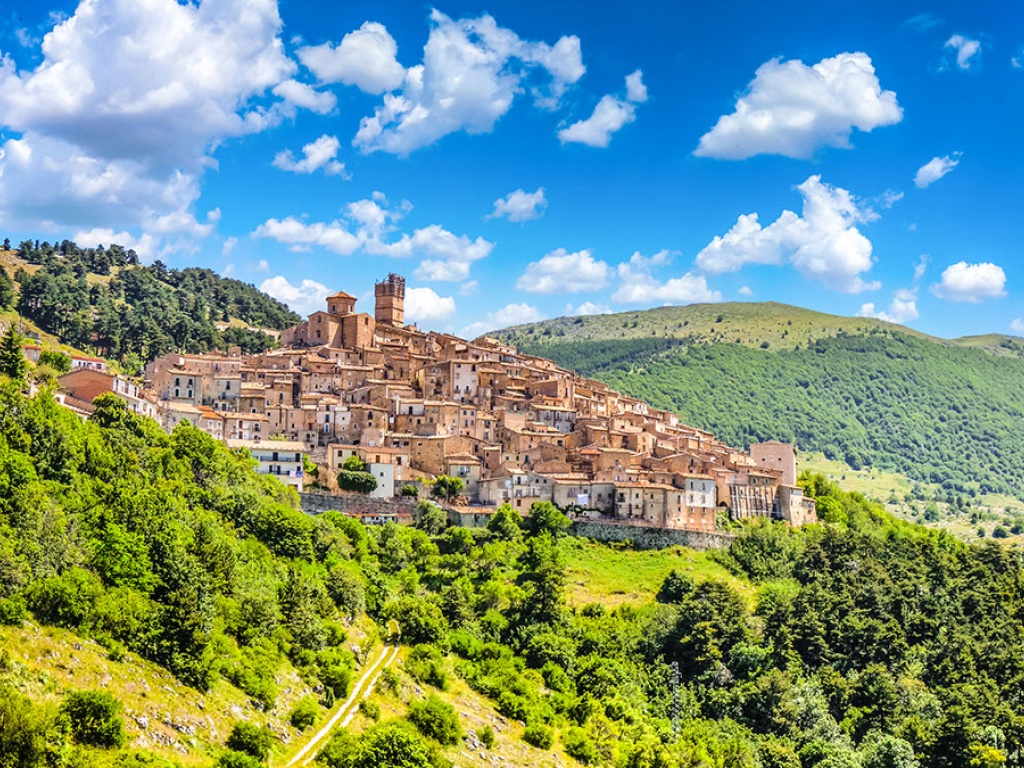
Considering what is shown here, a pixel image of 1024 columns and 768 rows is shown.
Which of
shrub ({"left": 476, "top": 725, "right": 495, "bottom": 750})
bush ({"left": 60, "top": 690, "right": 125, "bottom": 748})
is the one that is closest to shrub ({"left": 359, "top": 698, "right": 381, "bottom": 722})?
shrub ({"left": 476, "top": 725, "right": 495, "bottom": 750})

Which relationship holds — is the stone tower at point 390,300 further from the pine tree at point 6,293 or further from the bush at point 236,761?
the bush at point 236,761

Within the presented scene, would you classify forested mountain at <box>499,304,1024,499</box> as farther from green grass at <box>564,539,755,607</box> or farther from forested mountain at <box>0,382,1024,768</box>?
forested mountain at <box>0,382,1024,768</box>

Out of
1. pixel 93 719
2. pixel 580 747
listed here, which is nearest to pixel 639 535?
pixel 580 747

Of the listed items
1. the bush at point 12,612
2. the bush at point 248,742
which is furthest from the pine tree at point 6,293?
the bush at point 248,742

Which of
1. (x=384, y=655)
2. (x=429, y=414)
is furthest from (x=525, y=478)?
(x=384, y=655)

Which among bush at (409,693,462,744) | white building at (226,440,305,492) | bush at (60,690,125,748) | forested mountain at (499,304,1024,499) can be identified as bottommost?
bush at (409,693,462,744)

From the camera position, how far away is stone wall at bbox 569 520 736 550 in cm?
6306

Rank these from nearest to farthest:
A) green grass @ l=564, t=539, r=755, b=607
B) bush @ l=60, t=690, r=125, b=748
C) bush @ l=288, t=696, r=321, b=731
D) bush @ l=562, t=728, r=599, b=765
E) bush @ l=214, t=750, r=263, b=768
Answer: bush @ l=60, t=690, r=125, b=748, bush @ l=214, t=750, r=263, b=768, bush @ l=288, t=696, r=321, b=731, bush @ l=562, t=728, r=599, b=765, green grass @ l=564, t=539, r=755, b=607

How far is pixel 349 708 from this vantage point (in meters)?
40.2

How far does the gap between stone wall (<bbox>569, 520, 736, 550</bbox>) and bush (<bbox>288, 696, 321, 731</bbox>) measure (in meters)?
27.3

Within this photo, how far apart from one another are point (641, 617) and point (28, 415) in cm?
3029

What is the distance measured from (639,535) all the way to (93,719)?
3847 centimetres

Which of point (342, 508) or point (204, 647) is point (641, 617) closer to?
point (342, 508)

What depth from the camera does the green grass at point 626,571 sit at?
58219mm
